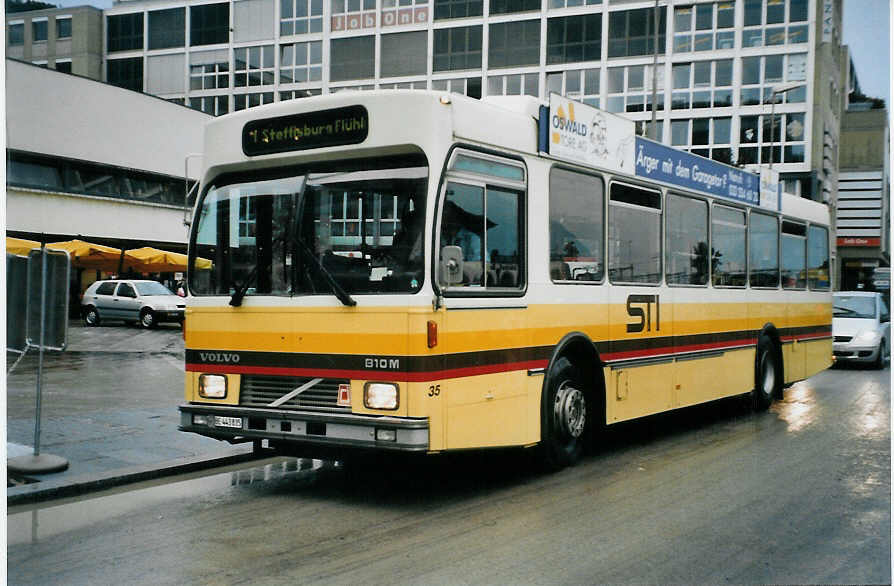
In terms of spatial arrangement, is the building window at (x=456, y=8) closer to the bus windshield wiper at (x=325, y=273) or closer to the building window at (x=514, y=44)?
the building window at (x=514, y=44)

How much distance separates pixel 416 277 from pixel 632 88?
47.1m

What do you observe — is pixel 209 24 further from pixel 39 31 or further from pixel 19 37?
pixel 39 31

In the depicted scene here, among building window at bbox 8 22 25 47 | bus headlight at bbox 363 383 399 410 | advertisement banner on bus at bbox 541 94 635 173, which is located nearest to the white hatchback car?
building window at bbox 8 22 25 47

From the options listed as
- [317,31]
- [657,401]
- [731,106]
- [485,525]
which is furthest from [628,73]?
[485,525]

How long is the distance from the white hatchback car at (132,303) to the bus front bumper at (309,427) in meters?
22.8

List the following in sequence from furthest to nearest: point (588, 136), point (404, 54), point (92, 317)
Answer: point (404, 54), point (92, 317), point (588, 136)

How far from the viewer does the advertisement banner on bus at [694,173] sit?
9648mm

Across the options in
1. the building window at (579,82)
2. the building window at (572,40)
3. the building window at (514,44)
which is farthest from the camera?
the building window at (579,82)

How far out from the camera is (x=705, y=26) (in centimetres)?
4906

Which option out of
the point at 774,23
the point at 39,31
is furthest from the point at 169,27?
the point at 774,23

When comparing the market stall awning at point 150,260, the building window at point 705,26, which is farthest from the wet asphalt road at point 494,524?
the building window at point 705,26

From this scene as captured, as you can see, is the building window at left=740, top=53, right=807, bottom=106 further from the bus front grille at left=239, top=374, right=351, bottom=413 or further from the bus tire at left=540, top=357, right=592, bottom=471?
the bus front grille at left=239, top=374, right=351, bottom=413

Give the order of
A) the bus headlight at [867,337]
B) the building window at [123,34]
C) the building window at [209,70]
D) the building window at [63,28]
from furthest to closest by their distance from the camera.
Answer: the building window at [63,28], the building window at [123,34], the building window at [209,70], the bus headlight at [867,337]

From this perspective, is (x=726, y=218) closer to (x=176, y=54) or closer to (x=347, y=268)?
(x=347, y=268)
